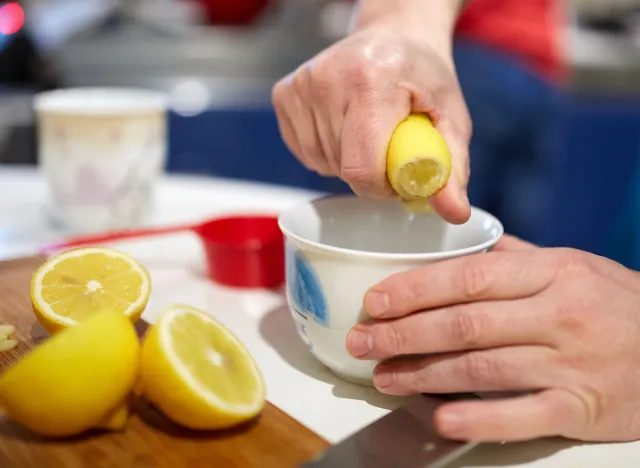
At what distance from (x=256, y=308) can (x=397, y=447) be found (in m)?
0.30

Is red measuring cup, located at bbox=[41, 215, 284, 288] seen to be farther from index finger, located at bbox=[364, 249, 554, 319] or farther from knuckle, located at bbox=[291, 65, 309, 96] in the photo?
index finger, located at bbox=[364, 249, 554, 319]

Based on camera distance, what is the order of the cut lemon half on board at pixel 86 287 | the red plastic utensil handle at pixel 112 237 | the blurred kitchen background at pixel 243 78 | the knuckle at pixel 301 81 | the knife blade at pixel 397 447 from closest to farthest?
1. the knife blade at pixel 397 447
2. the cut lemon half on board at pixel 86 287
3. the knuckle at pixel 301 81
4. the red plastic utensil handle at pixel 112 237
5. the blurred kitchen background at pixel 243 78

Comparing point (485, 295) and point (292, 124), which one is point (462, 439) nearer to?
point (485, 295)

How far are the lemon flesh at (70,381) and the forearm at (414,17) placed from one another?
0.43m

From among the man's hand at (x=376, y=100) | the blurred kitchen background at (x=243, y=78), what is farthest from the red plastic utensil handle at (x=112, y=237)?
the blurred kitchen background at (x=243, y=78)

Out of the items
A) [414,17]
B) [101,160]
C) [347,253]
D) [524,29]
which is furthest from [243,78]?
[347,253]

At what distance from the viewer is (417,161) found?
0.54 metres

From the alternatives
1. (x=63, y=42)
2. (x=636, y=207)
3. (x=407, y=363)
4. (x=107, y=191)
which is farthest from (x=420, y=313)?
(x=63, y=42)

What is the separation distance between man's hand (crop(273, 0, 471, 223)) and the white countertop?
158mm

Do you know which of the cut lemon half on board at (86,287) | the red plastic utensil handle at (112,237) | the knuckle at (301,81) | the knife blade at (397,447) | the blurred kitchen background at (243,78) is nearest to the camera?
the knife blade at (397,447)

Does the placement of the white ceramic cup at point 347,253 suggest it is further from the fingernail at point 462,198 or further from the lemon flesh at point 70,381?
the lemon flesh at point 70,381

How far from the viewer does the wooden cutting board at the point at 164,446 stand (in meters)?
0.42

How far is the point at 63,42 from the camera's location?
1989 millimetres

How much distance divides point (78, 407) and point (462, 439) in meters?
0.24
